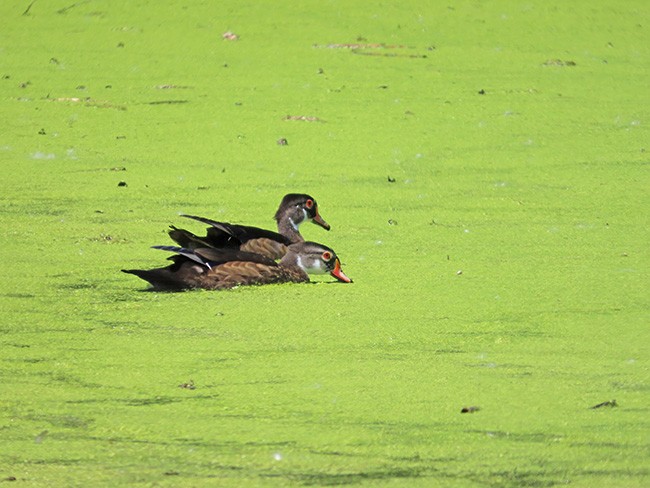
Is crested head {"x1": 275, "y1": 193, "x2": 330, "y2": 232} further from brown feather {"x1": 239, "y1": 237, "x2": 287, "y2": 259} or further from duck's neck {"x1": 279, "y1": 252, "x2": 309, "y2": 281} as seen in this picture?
duck's neck {"x1": 279, "y1": 252, "x2": 309, "y2": 281}

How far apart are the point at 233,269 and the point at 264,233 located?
46 cm

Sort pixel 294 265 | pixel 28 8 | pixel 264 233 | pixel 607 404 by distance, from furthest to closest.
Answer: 1. pixel 28 8
2. pixel 264 233
3. pixel 294 265
4. pixel 607 404

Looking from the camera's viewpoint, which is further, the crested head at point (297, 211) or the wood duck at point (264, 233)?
the crested head at point (297, 211)

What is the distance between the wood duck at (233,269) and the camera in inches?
189

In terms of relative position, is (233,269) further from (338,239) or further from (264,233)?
(338,239)

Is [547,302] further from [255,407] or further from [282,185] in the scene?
[282,185]

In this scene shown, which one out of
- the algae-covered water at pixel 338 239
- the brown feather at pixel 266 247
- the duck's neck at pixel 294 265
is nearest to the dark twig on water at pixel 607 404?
the algae-covered water at pixel 338 239

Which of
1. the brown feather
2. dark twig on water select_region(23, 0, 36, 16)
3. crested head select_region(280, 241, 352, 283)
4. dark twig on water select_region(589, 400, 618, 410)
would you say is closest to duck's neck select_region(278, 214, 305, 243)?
the brown feather

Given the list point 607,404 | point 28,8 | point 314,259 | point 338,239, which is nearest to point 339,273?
point 314,259

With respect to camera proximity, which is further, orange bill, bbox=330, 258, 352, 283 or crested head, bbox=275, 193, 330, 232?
crested head, bbox=275, 193, 330, 232

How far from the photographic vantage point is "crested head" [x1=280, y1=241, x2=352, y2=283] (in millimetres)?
4969

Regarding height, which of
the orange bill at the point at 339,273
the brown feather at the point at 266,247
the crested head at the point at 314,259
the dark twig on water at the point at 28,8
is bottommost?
the orange bill at the point at 339,273

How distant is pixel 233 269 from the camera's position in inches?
196

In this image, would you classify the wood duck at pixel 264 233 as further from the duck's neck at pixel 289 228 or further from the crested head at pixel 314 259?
the crested head at pixel 314 259
